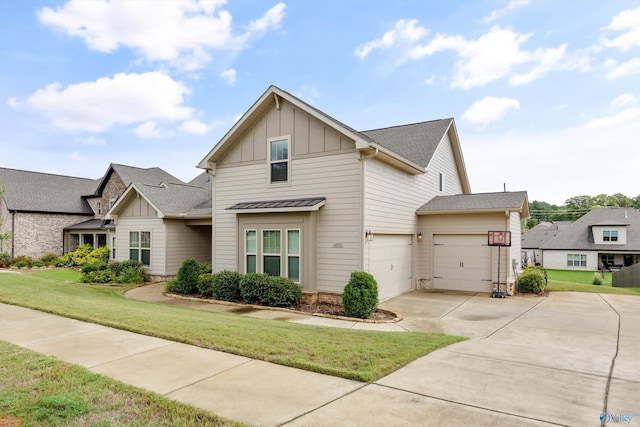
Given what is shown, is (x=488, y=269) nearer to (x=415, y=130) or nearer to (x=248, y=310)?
(x=415, y=130)

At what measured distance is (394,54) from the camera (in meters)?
17.8

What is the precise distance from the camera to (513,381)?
175 inches

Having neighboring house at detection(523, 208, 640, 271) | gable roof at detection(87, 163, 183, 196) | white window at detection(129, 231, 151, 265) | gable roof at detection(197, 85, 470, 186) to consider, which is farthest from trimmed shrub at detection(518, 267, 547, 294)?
neighboring house at detection(523, 208, 640, 271)

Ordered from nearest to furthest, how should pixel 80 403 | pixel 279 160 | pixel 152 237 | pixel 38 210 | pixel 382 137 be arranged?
pixel 80 403 → pixel 279 160 → pixel 152 237 → pixel 382 137 → pixel 38 210

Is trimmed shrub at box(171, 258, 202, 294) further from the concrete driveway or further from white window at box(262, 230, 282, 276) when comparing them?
the concrete driveway

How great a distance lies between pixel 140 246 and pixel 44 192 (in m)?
17.2

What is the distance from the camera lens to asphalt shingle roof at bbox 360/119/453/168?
15141 mm

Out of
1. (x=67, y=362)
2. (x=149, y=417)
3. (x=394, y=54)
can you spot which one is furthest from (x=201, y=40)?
(x=149, y=417)

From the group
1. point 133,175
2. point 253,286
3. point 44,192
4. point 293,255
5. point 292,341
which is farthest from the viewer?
point 44,192

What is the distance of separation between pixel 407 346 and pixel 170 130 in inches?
1080

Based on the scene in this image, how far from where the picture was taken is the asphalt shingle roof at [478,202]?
12961mm

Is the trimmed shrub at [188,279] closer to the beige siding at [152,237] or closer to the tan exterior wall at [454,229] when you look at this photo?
the beige siding at [152,237]

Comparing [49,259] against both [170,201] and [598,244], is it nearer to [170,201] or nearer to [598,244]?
[170,201]

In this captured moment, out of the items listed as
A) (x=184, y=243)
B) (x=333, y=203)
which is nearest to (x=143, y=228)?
(x=184, y=243)
